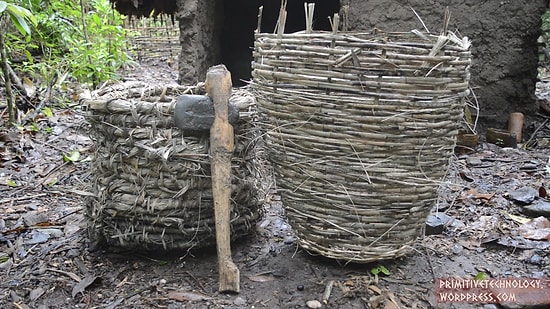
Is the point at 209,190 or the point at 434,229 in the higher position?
the point at 209,190

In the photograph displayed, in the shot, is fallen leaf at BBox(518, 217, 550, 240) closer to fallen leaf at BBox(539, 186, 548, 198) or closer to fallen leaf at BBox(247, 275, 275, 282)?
fallen leaf at BBox(539, 186, 548, 198)

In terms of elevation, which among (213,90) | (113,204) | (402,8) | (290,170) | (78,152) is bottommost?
(78,152)

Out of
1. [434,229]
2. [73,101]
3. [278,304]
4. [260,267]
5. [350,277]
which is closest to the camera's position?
[278,304]

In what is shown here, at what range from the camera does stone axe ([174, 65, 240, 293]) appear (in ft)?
6.00

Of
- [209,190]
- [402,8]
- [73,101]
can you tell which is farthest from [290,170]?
[73,101]

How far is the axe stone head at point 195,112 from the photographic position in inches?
72.3

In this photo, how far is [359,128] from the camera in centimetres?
167

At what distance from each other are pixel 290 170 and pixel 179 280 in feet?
1.96

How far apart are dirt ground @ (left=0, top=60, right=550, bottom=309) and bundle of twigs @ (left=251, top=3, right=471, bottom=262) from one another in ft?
0.50

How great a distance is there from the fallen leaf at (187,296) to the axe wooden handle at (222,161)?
2.8 inches

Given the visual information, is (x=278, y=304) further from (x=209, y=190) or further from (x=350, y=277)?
(x=209, y=190)

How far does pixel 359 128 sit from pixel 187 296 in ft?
2.75

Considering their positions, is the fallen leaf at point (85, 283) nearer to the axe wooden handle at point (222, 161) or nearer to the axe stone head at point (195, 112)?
the axe wooden handle at point (222, 161)

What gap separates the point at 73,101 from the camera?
501 cm
